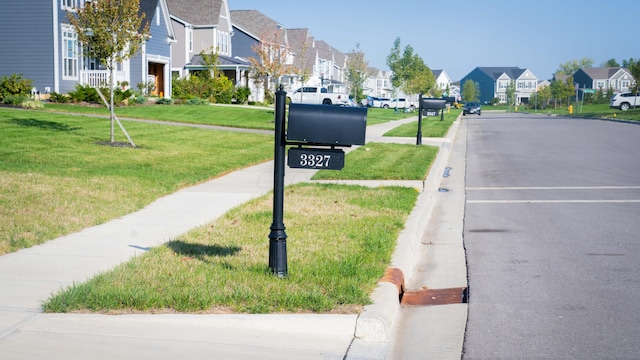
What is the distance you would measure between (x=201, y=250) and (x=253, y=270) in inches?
46.7

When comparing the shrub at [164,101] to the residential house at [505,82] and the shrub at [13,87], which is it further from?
the residential house at [505,82]

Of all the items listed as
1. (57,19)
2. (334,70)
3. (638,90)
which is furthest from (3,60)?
(334,70)

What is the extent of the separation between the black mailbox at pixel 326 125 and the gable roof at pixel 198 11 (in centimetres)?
4844

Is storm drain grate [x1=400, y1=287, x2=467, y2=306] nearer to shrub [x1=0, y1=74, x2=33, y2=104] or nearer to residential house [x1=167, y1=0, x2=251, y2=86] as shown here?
shrub [x1=0, y1=74, x2=33, y2=104]

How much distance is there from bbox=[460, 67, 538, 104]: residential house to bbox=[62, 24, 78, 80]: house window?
5022 inches

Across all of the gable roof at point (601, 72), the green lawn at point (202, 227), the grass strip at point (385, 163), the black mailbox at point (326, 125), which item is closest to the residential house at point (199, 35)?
the grass strip at point (385, 163)

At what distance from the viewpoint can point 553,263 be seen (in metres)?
7.87

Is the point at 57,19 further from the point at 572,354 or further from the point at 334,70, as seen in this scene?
the point at 334,70

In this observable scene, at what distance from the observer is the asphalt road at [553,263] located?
5.42m

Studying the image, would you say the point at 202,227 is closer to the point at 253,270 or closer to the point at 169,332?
the point at 253,270

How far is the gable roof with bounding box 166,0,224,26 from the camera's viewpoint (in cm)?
5294

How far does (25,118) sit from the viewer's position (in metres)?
22.0

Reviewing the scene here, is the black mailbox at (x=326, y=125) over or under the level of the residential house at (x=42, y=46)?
under

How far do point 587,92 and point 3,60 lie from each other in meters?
93.7
